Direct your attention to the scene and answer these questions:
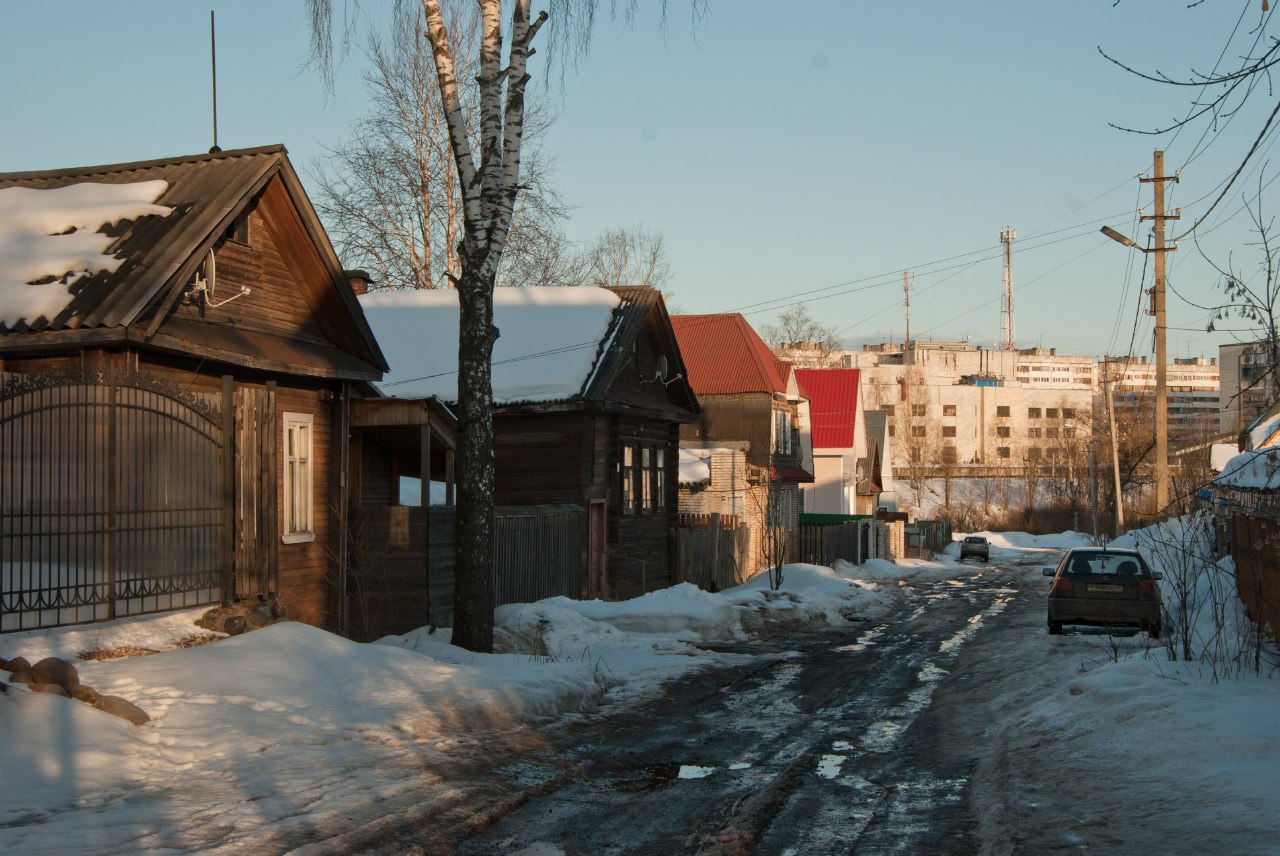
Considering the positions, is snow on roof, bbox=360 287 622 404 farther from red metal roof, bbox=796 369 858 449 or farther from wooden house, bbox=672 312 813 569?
red metal roof, bbox=796 369 858 449

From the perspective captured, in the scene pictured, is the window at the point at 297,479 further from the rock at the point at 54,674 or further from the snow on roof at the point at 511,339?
the snow on roof at the point at 511,339

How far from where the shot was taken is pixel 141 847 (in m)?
6.32

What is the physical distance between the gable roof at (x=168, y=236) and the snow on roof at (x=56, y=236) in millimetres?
98

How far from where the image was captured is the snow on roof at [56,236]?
42.0ft

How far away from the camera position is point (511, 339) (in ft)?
92.2

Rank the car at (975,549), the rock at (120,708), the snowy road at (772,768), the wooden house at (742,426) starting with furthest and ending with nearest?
the car at (975,549)
the wooden house at (742,426)
the rock at (120,708)
the snowy road at (772,768)

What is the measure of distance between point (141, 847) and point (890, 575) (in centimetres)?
4030

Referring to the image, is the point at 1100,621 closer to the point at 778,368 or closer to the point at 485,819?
the point at 485,819

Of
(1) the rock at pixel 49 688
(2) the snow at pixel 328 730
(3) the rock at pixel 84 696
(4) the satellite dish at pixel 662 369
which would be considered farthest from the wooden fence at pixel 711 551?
(1) the rock at pixel 49 688

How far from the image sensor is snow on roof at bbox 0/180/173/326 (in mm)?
12812

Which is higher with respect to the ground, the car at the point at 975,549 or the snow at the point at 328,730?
the snow at the point at 328,730

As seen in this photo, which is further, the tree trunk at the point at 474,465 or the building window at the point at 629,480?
the building window at the point at 629,480

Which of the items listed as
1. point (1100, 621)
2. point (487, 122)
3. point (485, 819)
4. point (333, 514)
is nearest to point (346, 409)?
point (333, 514)

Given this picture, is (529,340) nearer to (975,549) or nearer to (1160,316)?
(1160,316)
